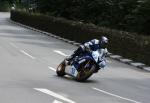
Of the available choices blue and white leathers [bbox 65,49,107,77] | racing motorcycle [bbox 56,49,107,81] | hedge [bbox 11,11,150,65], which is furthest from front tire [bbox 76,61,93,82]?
hedge [bbox 11,11,150,65]

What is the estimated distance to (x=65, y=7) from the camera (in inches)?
2169

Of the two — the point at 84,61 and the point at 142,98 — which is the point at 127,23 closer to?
the point at 84,61

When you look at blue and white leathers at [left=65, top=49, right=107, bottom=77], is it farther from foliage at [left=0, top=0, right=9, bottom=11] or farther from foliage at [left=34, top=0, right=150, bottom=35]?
foliage at [left=0, top=0, right=9, bottom=11]

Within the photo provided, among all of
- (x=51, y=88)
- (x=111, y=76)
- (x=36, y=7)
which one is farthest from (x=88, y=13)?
(x=51, y=88)

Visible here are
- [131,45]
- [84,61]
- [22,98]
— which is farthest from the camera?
[131,45]

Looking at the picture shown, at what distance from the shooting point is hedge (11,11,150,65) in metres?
27.0

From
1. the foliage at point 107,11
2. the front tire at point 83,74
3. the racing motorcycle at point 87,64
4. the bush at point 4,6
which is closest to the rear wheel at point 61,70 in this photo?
the racing motorcycle at point 87,64

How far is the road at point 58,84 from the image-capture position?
14.0 meters

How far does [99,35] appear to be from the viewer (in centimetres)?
3362

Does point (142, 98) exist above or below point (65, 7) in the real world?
above

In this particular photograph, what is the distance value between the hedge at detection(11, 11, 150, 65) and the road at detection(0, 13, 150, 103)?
142cm

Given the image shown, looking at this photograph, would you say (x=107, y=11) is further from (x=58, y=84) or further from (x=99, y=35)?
(x=58, y=84)

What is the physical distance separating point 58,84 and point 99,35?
17.0 metres

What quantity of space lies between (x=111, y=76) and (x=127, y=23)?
18.5 m
